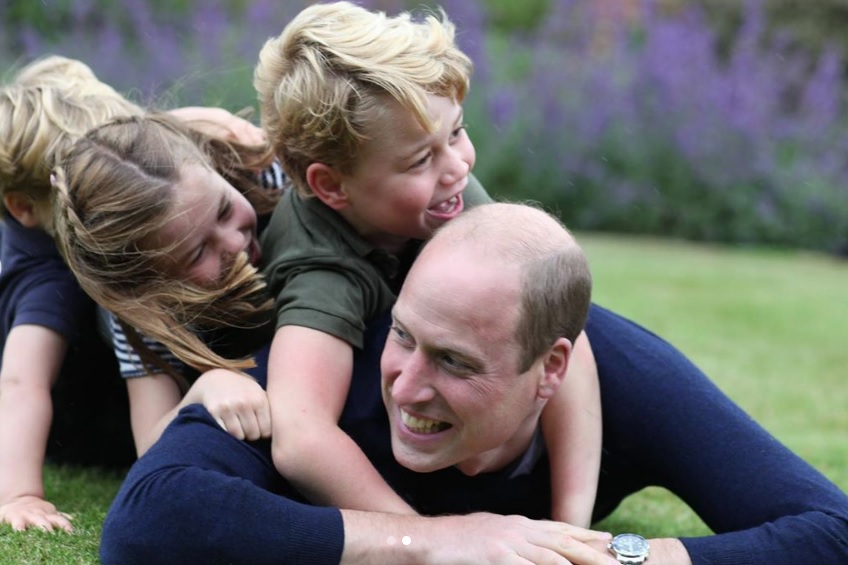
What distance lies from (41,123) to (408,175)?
1238 mm

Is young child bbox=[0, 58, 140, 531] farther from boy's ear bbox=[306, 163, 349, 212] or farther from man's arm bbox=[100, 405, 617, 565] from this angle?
boy's ear bbox=[306, 163, 349, 212]

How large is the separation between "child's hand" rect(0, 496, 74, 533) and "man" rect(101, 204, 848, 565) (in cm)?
41

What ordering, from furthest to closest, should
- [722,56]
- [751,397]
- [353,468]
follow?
1. [722,56]
2. [751,397]
3. [353,468]

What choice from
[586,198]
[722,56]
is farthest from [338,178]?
[722,56]

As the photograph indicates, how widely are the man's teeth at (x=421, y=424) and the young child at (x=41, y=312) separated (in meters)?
1.08

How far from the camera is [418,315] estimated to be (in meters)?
2.96

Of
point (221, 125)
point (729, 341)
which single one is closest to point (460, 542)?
point (221, 125)

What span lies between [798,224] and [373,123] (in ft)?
28.9

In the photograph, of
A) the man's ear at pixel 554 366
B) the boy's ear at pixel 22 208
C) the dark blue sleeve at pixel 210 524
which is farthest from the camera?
the boy's ear at pixel 22 208

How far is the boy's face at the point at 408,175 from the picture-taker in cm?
342

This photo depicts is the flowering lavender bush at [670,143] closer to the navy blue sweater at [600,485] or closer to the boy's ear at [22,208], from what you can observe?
the boy's ear at [22,208]

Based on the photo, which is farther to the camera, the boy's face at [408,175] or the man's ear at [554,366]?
the boy's face at [408,175]

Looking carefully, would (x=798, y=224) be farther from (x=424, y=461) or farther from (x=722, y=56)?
(x=424, y=461)

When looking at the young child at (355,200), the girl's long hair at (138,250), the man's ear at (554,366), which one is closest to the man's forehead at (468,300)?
the man's ear at (554,366)
